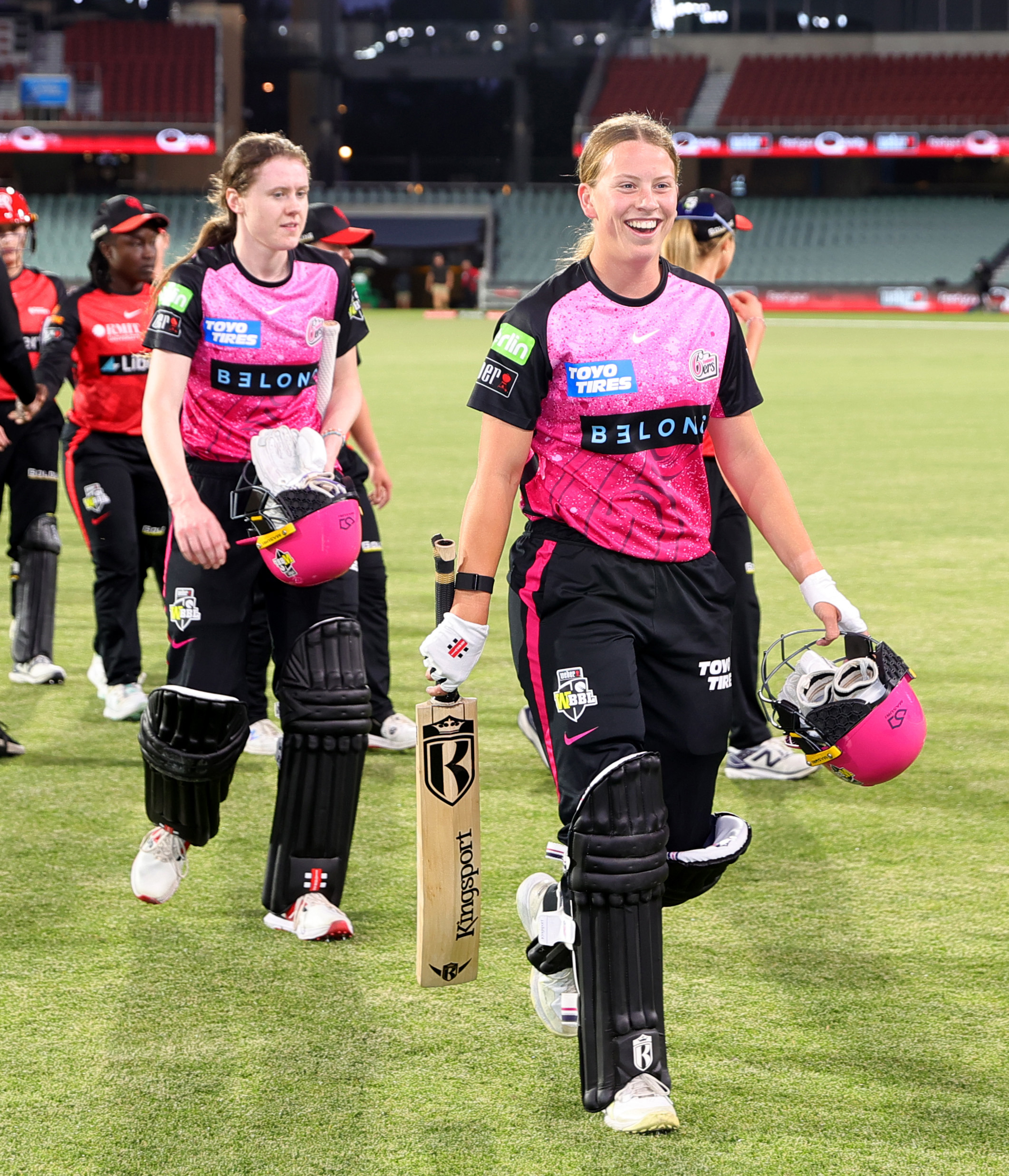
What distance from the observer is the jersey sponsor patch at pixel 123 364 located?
22.1 feet

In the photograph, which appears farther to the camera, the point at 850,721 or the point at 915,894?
the point at 915,894

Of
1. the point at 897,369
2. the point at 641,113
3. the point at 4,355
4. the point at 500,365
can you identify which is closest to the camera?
the point at 500,365

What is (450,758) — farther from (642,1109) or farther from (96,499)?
(96,499)

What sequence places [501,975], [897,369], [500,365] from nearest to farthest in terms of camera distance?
[500,365], [501,975], [897,369]

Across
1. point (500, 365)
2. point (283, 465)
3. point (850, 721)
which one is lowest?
point (850, 721)

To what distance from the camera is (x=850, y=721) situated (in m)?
3.47

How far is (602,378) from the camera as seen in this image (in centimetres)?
337

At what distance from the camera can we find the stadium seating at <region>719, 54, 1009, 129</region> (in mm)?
51281

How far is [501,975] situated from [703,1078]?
2.48ft

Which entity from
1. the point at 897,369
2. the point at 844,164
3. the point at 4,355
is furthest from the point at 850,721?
the point at 844,164

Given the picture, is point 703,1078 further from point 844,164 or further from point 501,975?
point 844,164

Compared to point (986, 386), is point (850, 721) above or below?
above

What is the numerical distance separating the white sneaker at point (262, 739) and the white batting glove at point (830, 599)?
3235mm

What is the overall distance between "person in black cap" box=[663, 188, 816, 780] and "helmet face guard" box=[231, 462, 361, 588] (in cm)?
145
